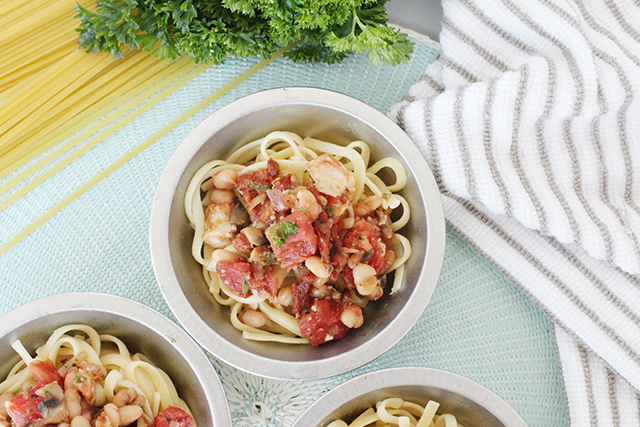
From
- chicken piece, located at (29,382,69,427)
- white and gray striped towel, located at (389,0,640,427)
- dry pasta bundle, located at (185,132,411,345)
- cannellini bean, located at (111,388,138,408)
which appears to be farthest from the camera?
white and gray striped towel, located at (389,0,640,427)

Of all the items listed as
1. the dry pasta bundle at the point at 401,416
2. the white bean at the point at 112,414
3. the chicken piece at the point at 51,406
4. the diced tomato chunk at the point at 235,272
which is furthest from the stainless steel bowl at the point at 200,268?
the chicken piece at the point at 51,406

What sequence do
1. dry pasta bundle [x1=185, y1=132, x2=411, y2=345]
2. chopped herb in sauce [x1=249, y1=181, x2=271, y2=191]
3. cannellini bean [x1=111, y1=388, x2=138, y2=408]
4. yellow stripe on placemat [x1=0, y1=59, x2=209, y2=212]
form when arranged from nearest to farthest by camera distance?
cannellini bean [x1=111, y1=388, x2=138, y2=408] < dry pasta bundle [x1=185, y1=132, x2=411, y2=345] < chopped herb in sauce [x1=249, y1=181, x2=271, y2=191] < yellow stripe on placemat [x1=0, y1=59, x2=209, y2=212]

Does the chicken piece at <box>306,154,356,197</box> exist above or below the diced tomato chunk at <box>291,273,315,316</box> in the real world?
above

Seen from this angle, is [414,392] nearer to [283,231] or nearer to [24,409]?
[283,231]

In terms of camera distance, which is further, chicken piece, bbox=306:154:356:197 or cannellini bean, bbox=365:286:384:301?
cannellini bean, bbox=365:286:384:301

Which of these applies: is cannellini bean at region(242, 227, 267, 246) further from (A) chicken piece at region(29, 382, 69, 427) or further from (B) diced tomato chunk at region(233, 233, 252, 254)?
(A) chicken piece at region(29, 382, 69, 427)

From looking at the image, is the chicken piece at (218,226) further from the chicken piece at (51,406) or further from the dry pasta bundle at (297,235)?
the chicken piece at (51,406)

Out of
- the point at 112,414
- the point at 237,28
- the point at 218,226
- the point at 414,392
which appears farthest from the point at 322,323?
the point at 237,28

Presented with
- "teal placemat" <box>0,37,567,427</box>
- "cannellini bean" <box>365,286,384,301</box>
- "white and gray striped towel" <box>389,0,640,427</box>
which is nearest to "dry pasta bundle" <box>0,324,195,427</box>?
"teal placemat" <box>0,37,567,427</box>
